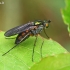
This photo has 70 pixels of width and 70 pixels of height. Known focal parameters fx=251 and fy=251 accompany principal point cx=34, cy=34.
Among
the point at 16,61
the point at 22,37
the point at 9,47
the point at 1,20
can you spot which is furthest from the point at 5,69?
the point at 1,20

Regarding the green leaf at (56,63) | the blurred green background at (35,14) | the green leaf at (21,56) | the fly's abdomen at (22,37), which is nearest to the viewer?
the green leaf at (56,63)

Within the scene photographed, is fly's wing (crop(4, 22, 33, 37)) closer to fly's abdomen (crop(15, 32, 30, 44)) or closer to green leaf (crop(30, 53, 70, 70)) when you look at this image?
fly's abdomen (crop(15, 32, 30, 44))

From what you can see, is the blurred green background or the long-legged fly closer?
the long-legged fly

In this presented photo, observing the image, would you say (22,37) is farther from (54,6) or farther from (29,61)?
(54,6)

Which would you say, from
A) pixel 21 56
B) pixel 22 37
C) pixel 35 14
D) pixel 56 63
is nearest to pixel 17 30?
pixel 22 37

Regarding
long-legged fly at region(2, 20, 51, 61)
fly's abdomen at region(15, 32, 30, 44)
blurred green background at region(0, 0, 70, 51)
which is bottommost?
blurred green background at region(0, 0, 70, 51)

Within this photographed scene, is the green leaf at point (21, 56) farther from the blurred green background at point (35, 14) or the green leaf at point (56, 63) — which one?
the blurred green background at point (35, 14)

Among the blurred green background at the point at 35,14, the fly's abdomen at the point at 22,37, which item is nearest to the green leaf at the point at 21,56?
the fly's abdomen at the point at 22,37

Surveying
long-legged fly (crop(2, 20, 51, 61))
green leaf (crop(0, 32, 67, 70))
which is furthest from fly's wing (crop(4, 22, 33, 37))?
green leaf (crop(0, 32, 67, 70))
